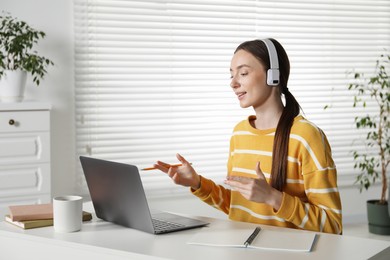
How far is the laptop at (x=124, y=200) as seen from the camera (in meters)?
1.93

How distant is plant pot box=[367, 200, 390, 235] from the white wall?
223 cm

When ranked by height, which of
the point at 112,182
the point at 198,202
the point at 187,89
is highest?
the point at 187,89

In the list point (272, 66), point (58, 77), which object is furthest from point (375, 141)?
point (272, 66)

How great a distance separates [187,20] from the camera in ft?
14.9

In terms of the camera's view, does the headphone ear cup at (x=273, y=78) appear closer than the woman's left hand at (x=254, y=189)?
No

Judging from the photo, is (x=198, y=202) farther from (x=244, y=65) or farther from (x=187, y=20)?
(x=244, y=65)

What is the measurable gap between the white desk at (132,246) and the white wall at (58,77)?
7.08 feet

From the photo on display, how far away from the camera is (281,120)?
232 cm

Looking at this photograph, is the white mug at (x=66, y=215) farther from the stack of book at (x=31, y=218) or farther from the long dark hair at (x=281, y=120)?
the long dark hair at (x=281, y=120)

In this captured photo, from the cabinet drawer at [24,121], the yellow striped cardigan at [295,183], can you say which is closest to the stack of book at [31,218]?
the yellow striped cardigan at [295,183]

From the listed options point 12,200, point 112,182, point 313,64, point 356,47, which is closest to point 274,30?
point 313,64

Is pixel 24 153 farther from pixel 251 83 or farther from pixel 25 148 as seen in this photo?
pixel 251 83

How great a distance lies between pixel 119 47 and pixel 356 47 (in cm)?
200

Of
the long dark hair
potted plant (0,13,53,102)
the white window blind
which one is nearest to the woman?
the long dark hair
